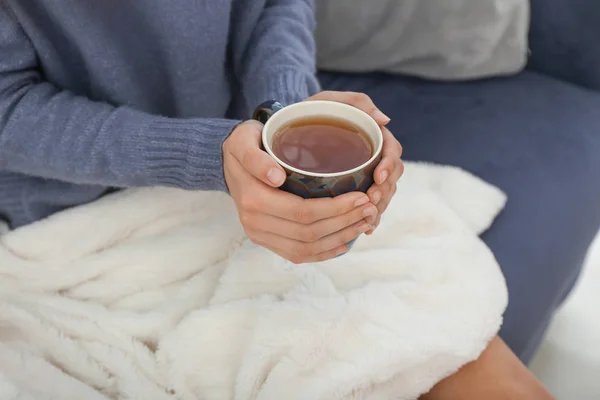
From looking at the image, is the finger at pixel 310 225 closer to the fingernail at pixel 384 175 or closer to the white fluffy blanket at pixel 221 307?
the fingernail at pixel 384 175

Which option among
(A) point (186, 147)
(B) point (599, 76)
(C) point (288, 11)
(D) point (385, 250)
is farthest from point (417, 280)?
(B) point (599, 76)

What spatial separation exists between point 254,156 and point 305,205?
0.21 feet

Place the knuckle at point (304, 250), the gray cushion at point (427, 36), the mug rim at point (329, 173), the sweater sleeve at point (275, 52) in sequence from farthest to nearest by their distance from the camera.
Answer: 1. the gray cushion at point (427, 36)
2. the sweater sleeve at point (275, 52)
3. the knuckle at point (304, 250)
4. the mug rim at point (329, 173)

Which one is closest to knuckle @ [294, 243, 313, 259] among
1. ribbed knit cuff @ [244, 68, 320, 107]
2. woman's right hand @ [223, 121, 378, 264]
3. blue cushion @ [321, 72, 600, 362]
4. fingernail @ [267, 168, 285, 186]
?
woman's right hand @ [223, 121, 378, 264]

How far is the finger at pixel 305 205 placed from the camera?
520 millimetres

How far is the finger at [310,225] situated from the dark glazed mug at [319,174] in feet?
0.08

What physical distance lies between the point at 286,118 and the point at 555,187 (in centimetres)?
65

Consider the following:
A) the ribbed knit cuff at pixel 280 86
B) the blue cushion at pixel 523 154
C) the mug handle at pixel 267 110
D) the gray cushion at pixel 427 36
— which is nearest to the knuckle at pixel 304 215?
the mug handle at pixel 267 110

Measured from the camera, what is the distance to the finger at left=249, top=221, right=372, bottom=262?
1.90 feet

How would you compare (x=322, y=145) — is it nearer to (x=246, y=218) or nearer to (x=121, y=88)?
(x=246, y=218)

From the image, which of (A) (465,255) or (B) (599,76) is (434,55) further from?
(A) (465,255)

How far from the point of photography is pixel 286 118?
21.4 inches

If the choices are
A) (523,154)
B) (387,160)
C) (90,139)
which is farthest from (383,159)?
(523,154)

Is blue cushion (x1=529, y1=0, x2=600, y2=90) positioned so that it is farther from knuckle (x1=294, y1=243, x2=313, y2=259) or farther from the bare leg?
knuckle (x1=294, y1=243, x2=313, y2=259)
